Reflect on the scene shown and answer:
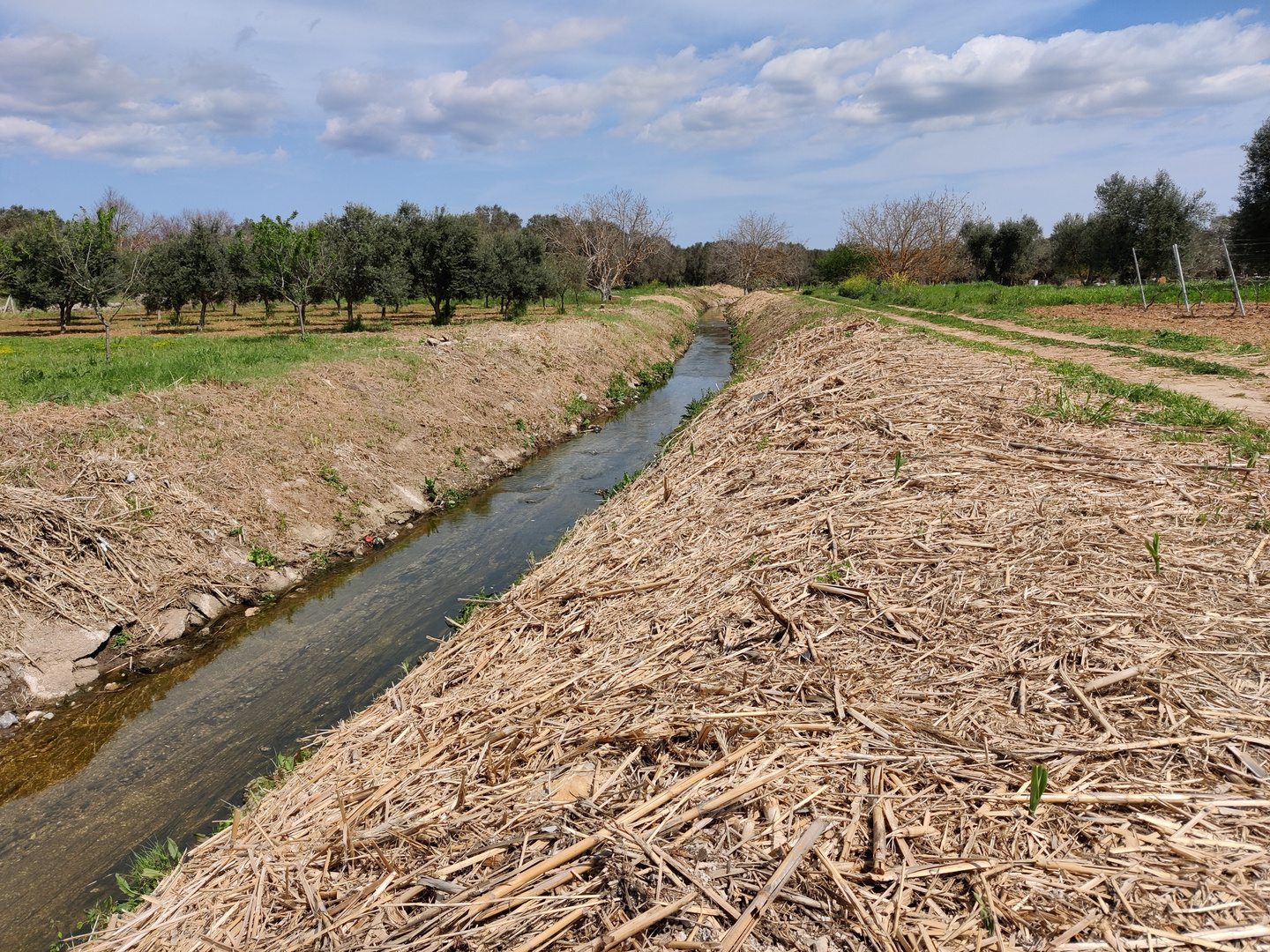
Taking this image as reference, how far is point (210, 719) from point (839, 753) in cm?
776

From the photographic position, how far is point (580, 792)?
407 cm

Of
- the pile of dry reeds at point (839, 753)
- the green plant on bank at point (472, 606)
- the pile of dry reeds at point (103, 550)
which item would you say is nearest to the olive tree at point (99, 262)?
the pile of dry reeds at point (103, 550)

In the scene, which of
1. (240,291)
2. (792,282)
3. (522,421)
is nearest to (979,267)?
(792,282)

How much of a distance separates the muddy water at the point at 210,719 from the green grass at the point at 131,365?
21.2ft

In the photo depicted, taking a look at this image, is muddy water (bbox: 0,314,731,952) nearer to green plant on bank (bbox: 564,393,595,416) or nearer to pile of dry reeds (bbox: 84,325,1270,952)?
pile of dry reeds (bbox: 84,325,1270,952)

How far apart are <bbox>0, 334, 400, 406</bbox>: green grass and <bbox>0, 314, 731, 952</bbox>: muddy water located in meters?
6.46

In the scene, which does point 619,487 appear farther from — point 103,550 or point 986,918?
point 986,918

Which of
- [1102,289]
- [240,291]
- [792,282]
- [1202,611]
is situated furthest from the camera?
[792,282]

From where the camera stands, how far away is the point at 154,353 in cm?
2045

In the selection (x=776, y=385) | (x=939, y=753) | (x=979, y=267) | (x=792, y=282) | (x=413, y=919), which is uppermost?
(x=792, y=282)

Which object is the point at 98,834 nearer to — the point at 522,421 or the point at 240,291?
the point at 522,421

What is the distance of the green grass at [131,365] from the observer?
1355 centimetres

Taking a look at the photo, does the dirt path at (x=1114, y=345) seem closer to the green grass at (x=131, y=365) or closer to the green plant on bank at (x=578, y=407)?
the green plant on bank at (x=578, y=407)

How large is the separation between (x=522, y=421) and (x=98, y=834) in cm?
1537
